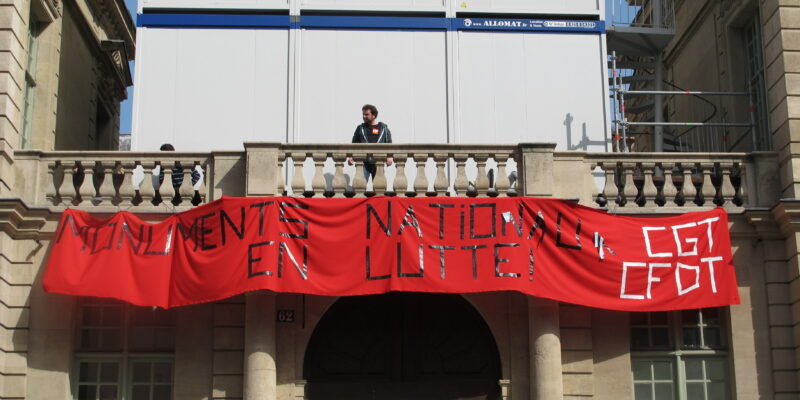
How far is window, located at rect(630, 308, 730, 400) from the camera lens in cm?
1920

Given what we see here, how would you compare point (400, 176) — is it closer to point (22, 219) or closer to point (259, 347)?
point (259, 347)

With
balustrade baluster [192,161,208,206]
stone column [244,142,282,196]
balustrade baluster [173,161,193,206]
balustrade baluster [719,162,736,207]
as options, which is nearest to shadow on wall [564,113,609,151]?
balustrade baluster [719,162,736,207]

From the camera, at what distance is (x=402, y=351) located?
1947 centimetres

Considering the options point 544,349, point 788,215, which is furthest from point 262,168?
point 788,215

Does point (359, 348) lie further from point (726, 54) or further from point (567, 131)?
point (726, 54)

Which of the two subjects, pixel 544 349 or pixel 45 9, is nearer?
pixel 544 349

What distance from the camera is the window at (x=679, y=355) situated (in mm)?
19203

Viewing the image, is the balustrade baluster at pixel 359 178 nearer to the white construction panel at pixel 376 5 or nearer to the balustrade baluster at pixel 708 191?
the white construction panel at pixel 376 5

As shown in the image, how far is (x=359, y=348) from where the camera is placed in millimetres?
19516

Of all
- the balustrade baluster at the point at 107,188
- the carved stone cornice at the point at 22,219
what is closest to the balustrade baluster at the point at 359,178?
the balustrade baluster at the point at 107,188

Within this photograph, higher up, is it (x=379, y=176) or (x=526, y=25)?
(x=526, y=25)

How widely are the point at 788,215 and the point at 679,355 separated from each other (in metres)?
2.93

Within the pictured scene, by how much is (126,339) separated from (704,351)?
9.63 meters

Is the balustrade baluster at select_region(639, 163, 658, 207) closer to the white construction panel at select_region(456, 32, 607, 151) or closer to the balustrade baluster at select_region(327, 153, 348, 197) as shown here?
the white construction panel at select_region(456, 32, 607, 151)
